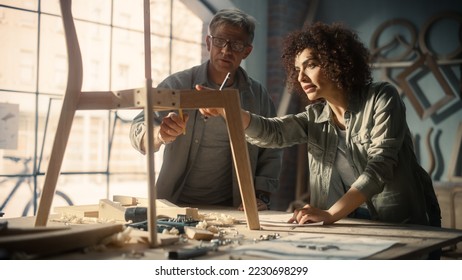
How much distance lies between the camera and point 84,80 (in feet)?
11.8

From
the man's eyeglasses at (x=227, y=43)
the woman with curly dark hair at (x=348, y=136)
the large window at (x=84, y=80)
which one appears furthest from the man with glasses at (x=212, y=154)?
the large window at (x=84, y=80)

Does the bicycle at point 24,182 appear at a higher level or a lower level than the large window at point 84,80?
→ lower

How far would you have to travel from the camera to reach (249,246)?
49.7 inches

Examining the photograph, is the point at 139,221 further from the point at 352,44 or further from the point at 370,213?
the point at 352,44

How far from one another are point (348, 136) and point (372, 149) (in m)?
0.17

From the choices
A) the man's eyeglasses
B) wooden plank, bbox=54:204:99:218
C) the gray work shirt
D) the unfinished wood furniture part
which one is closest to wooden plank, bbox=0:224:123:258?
the unfinished wood furniture part

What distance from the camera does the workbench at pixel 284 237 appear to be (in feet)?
3.82

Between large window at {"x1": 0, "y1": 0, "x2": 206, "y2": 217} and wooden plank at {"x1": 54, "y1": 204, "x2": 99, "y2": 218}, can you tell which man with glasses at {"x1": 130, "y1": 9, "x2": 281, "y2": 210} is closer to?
wooden plank at {"x1": 54, "y1": 204, "x2": 99, "y2": 218}

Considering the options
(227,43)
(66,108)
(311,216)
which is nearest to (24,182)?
(227,43)

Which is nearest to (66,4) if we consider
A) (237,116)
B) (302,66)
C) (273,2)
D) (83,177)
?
(237,116)

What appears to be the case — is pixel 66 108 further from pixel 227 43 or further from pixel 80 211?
pixel 227 43

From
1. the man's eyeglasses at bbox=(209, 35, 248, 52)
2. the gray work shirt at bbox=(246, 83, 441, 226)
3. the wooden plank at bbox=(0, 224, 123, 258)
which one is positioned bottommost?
the wooden plank at bbox=(0, 224, 123, 258)

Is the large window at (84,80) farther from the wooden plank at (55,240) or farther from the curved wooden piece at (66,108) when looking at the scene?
the wooden plank at (55,240)

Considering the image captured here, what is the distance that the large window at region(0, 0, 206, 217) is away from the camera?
10.7 feet
